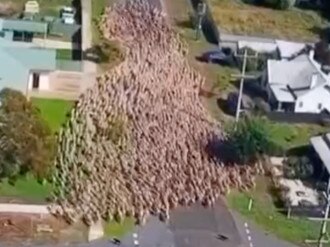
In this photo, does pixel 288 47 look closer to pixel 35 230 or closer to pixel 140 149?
pixel 140 149

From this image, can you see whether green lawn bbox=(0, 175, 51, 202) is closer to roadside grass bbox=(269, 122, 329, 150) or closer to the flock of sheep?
the flock of sheep

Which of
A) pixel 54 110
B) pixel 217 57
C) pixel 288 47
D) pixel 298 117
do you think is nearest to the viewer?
pixel 54 110

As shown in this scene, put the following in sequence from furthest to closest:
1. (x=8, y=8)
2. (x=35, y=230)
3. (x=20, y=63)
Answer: (x=8, y=8), (x=20, y=63), (x=35, y=230)

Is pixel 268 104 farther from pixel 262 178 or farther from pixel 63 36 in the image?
pixel 63 36

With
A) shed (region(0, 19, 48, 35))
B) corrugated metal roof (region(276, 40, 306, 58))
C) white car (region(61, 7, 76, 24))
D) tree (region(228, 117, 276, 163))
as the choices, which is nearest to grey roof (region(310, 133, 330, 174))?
tree (region(228, 117, 276, 163))

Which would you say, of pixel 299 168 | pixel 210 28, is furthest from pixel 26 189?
pixel 210 28

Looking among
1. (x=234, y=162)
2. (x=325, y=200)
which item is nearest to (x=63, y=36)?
(x=234, y=162)
